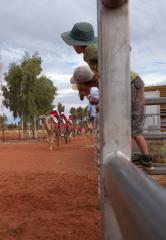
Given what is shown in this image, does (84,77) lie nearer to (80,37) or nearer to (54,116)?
(80,37)

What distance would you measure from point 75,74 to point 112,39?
2246mm

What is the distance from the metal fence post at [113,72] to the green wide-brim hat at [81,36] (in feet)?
7.35

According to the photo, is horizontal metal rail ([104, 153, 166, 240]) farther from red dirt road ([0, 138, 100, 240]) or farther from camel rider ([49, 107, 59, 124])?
camel rider ([49, 107, 59, 124])

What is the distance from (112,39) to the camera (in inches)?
76.7

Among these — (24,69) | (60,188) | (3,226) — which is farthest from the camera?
(24,69)

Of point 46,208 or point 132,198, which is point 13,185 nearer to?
point 46,208

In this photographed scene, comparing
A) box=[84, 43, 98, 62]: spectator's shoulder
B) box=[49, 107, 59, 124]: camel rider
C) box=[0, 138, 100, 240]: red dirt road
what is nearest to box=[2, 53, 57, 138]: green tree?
box=[49, 107, 59, 124]: camel rider

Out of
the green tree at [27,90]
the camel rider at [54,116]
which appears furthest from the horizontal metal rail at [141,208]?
the green tree at [27,90]

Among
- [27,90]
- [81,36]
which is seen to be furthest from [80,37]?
[27,90]

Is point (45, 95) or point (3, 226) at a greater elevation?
point (45, 95)

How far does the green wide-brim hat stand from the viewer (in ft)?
13.8

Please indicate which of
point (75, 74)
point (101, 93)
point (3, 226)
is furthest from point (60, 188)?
point (101, 93)

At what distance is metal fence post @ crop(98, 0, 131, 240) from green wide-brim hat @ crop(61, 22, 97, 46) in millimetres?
2239

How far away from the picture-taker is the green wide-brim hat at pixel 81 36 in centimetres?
422
